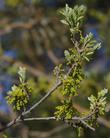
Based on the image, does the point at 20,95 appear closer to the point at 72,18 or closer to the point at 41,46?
the point at 72,18

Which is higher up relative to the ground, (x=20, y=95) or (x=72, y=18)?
(x=72, y=18)

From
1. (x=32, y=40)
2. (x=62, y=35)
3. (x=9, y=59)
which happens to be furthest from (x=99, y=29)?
(x=9, y=59)

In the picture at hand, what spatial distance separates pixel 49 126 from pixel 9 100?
404 cm

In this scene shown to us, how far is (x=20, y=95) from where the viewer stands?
4.63 ft

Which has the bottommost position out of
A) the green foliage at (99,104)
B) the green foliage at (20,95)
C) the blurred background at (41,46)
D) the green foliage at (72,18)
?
the green foliage at (99,104)

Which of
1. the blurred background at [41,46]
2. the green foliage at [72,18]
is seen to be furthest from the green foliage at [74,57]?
the blurred background at [41,46]

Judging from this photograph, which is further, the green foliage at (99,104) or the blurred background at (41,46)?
the blurred background at (41,46)

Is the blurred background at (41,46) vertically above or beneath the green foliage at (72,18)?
above

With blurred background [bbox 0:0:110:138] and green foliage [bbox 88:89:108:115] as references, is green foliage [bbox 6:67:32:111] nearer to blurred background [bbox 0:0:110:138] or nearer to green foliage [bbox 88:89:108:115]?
green foliage [bbox 88:89:108:115]

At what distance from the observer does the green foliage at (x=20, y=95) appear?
1.41 metres

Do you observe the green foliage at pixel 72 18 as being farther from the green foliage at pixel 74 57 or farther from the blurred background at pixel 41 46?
the blurred background at pixel 41 46

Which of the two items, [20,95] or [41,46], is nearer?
[20,95]

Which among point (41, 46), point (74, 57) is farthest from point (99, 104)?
point (41, 46)

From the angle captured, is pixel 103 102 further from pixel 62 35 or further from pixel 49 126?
pixel 49 126
